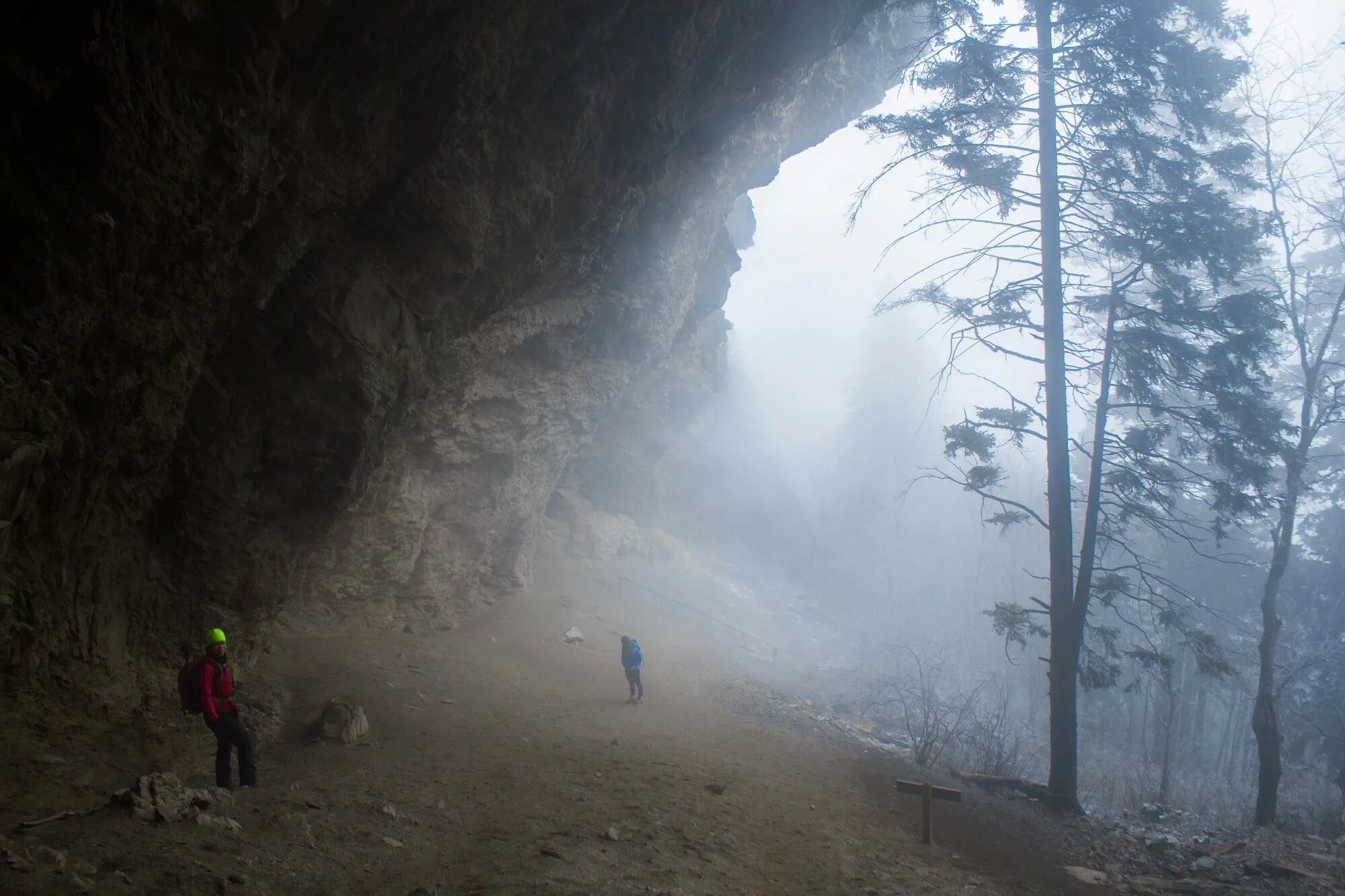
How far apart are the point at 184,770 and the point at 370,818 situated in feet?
6.99

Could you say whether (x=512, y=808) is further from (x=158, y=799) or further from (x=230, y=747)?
(x=158, y=799)

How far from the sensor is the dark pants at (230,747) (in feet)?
19.4

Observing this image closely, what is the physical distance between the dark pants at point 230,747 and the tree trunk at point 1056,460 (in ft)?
34.1

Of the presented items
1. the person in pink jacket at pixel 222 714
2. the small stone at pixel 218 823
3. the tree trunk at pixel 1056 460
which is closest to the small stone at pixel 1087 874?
the tree trunk at pixel 1056 460

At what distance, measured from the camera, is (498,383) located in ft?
52.2

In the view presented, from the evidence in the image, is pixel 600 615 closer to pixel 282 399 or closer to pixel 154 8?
pixel 282 399

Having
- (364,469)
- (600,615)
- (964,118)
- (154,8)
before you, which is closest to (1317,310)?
(964,118)

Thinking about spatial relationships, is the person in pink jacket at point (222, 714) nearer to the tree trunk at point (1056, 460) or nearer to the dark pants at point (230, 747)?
the dark pants at point (230, 747)

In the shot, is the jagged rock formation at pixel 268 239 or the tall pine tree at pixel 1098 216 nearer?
the jagged rock formation at pixel 268 239

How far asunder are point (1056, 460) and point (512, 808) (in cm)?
963

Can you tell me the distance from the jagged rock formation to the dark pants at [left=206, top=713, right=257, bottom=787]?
4.10 feet

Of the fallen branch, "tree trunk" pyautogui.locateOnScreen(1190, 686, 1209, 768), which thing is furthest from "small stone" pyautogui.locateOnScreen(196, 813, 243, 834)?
"tree trunk" pyautogui.locateOnScreen(1190, 686, 1209, 768)

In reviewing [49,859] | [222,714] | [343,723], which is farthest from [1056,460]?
[49,859]

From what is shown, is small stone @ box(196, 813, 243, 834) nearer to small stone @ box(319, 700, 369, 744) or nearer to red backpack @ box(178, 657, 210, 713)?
red backpack @ box(178, 657, 210, 713)
